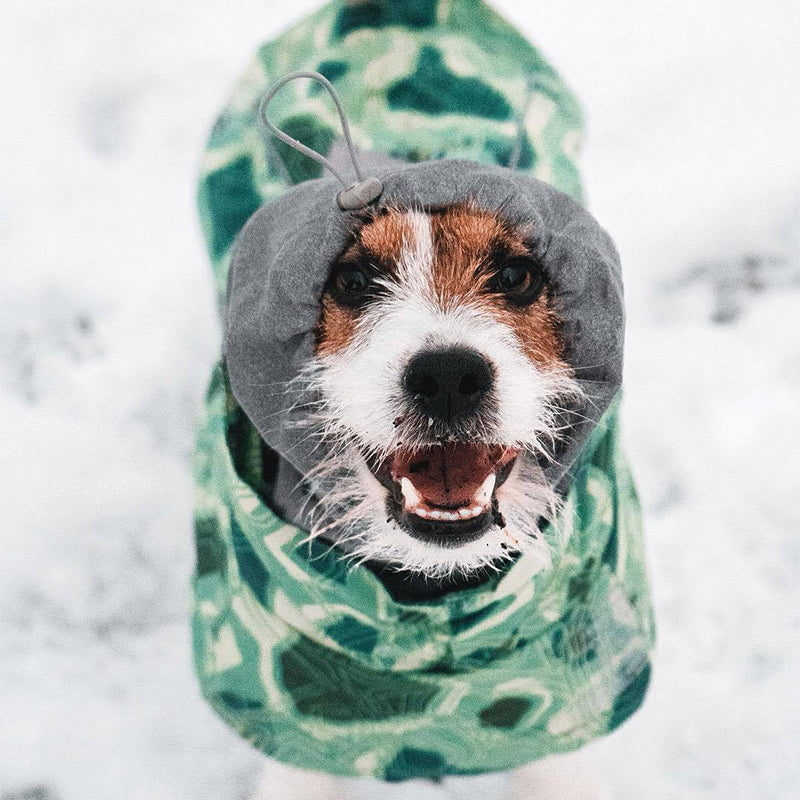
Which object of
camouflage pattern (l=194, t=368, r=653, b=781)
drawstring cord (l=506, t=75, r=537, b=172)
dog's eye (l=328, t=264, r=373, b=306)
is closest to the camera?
dog's eye (l=328, t=264, r=373, b=306)

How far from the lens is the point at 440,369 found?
153cm

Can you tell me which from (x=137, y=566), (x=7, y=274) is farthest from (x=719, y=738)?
(x=7, y=274)

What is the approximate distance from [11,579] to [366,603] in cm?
133

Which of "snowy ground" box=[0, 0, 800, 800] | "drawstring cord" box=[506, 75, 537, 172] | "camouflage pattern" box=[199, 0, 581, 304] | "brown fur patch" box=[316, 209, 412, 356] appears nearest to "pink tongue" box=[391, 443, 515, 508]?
"brown fur patch" box=[316, 209, 412, 356]

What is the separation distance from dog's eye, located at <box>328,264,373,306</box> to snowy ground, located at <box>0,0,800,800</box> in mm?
1384

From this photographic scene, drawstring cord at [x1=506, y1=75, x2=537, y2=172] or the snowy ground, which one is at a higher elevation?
drawstring cord at [x1=506, y1=75, x2=537, y2=172]

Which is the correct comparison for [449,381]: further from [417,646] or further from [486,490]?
[417,646]

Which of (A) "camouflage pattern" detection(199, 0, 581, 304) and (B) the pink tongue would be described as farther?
(A) "camouflage pattern" detection(199, 0, 581, 304)

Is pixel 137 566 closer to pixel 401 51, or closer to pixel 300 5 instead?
pixel 401 51

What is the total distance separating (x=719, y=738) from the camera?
2441 mm

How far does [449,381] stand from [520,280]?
0.25 meters

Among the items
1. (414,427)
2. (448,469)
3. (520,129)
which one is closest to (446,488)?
(448,469)

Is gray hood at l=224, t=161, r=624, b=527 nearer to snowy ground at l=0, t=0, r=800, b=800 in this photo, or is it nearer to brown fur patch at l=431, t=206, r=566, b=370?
brown fur patch at l=431, t=206, r=566, b=370

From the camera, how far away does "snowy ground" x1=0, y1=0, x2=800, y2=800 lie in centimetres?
249
